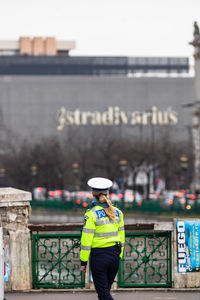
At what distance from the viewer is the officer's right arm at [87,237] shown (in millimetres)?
7781

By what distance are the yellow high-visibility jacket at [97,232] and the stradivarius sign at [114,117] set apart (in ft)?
317

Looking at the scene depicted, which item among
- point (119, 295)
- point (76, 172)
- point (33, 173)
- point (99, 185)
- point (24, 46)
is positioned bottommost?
point (119, 295)

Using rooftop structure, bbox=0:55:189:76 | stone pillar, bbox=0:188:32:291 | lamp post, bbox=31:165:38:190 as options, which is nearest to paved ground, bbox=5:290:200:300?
stone pillar, bbox=0:188:32:291

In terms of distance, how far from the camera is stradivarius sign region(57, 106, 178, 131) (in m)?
106

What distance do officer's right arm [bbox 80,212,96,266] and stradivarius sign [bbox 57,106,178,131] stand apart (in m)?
96.7

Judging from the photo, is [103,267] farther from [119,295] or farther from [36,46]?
[36,46]

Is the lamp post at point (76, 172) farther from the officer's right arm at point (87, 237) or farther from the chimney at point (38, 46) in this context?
the chimney at point (38, 46)

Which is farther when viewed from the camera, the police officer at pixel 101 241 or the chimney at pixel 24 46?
the chimney at pixel 24 46

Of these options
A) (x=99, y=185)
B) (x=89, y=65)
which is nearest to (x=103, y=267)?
(x=99, y=185)

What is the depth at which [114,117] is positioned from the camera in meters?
107

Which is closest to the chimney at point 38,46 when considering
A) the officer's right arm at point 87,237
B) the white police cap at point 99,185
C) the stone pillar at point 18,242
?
the stone pillar at point 18,242

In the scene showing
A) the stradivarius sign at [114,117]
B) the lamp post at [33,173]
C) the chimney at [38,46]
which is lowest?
the lamp post at [33,173]

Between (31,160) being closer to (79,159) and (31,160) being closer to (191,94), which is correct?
(79,159)

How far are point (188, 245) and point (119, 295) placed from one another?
1.21 meters
